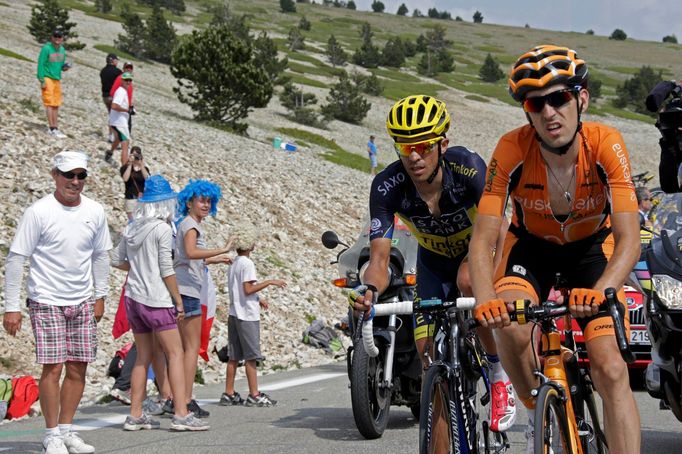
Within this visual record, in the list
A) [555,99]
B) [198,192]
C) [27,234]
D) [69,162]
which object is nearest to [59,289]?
[27,234]

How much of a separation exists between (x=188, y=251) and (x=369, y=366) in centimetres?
256

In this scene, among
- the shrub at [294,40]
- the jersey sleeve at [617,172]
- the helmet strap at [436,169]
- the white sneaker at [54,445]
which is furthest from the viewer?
the shrub at [294,40]

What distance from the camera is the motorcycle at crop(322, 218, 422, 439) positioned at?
8625mm

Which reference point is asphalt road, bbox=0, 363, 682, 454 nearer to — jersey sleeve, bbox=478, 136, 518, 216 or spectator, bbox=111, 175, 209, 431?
spectator, bbox=111, 175, 209, 431

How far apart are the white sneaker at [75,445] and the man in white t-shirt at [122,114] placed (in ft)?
45.8

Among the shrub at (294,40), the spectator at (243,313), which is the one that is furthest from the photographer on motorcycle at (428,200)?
the shrub at (294,40)

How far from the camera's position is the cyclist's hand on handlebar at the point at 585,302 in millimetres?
4746

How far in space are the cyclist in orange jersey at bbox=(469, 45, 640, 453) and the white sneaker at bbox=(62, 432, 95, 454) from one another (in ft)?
13.0

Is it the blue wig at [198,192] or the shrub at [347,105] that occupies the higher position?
the blue wig at [198,192]

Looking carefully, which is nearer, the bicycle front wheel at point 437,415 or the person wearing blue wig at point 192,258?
the bicycle front wheel at point 437,415

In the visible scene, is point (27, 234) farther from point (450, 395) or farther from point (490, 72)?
point (490, 72)

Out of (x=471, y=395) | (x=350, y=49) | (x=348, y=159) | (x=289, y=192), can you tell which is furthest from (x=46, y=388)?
(x=350, y=49)

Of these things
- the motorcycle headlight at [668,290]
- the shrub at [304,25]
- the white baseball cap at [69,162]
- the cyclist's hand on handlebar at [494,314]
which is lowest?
the shrub at [304,25]

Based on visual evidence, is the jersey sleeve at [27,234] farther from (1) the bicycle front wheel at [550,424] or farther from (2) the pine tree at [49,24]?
(2) the pine tree at [49,24]
